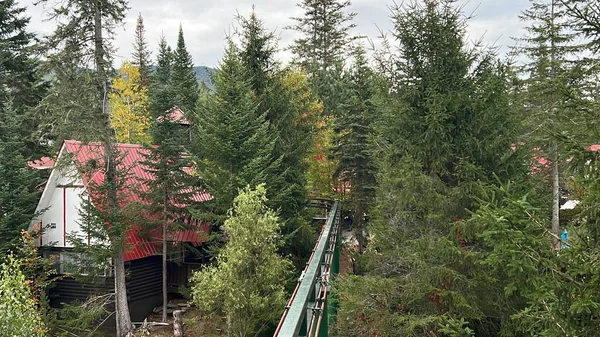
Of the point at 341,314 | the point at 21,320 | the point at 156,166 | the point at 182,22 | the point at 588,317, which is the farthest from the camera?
the point at 182,22

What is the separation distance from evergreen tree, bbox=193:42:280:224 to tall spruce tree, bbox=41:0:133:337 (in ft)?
A: 10.7

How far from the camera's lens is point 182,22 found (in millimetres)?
41000

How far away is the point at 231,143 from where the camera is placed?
45.4 ft

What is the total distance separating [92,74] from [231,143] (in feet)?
17.1

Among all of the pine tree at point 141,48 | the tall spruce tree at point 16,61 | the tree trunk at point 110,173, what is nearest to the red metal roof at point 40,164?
the tall spruce tree at point 16,61

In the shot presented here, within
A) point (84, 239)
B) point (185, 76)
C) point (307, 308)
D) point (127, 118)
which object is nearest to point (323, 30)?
point (185, 76)

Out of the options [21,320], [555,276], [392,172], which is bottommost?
[21,320]

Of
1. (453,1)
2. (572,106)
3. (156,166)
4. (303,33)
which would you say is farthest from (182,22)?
(572,106)

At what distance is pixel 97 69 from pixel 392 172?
34.9 ft

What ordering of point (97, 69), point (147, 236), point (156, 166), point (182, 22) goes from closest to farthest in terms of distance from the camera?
point (97, 69) < point (156, 166) < point (147, 236) < point (182, 22)

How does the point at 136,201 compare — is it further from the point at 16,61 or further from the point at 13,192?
the point at 16,61

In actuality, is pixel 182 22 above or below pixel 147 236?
above

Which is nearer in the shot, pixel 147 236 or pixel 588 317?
pixel 588 317

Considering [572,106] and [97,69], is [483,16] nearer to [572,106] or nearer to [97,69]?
[572,106]
